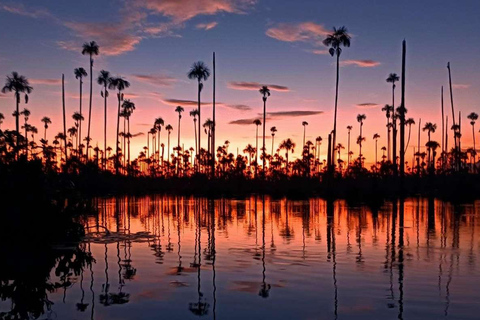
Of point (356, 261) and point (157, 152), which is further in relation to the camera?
point (157, 152)

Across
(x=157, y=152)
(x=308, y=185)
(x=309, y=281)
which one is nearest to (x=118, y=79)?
(x=308, y=185)

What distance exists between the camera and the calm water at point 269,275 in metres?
8.83

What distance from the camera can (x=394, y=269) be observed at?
12484 millimetres

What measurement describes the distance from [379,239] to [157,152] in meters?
146

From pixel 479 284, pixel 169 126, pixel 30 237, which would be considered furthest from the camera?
pixel 169 126

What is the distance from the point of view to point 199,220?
2650cm

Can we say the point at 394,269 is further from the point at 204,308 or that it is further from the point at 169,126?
the point at 169,126

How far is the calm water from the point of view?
8.83 meters

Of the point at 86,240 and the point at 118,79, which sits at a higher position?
the point at 118,79

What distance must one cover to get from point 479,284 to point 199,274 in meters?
6.41

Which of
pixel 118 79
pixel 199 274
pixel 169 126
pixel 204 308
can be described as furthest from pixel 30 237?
pixel 169 126

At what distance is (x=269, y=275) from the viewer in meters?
11.9

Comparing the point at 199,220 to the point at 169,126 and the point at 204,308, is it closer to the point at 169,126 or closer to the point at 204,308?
the point at 204,308

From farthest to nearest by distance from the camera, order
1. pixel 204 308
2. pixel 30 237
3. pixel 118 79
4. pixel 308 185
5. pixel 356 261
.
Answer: pixel 118 79
pixel 308 185
pixel 30 237
pixel 356 261
pixel 204 308
